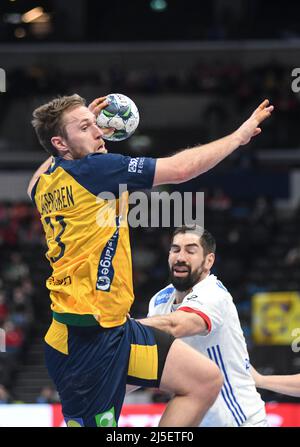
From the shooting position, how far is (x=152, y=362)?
5.65m

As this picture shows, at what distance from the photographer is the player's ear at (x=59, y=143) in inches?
236

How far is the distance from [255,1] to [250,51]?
3.37m

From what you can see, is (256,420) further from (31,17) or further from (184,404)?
(31,17)

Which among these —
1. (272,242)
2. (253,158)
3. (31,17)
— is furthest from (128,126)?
(31,17)

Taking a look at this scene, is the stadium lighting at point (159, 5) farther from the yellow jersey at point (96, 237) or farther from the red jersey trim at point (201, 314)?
the yellow jersey at point (96, 237)

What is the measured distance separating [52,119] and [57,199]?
1.67 ft

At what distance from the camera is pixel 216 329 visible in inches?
260

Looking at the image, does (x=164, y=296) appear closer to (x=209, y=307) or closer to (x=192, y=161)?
Result: (x=209, y=307)

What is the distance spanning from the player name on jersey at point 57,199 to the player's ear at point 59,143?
268 mm

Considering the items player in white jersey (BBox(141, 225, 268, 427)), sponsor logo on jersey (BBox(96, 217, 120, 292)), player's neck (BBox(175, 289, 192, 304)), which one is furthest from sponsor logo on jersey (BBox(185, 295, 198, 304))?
sponsor logo on jersey (BBox(96, 217, 120, 292))

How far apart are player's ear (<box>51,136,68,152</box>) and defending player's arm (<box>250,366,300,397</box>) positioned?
226 centimetres

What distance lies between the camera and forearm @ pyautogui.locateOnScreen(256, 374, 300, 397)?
7043 mm

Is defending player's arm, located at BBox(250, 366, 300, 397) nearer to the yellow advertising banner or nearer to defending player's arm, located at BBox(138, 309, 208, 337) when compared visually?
defending player's arm, located at BBox(138, 309, 208, 337)
